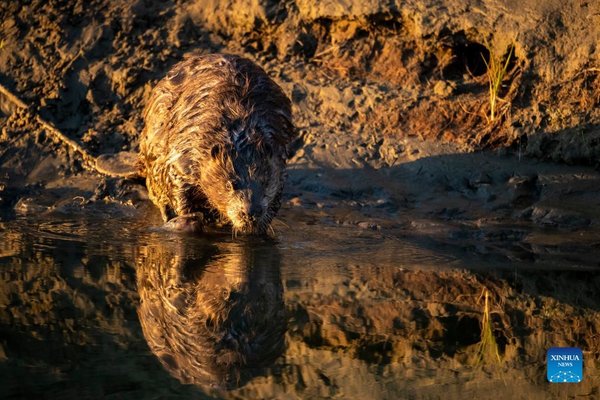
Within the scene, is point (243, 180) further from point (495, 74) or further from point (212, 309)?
point (495, 74)

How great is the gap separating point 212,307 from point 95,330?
27.1 inches

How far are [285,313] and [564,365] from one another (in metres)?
1.38

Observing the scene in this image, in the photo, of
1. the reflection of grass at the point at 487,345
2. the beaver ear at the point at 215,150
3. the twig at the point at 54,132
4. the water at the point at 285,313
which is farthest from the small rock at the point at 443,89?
the reflection of grass at the point at 487,345

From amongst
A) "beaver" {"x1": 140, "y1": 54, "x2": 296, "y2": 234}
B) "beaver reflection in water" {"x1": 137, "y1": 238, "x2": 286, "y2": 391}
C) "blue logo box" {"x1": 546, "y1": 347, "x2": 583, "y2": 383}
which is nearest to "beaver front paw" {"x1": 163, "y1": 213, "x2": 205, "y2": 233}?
"beaver" {"x1": 140, "y1": 54, "x2": 296, "y2": 234}

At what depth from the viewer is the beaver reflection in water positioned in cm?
423

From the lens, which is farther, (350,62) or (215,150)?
(350,62)

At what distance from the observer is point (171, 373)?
4.06m

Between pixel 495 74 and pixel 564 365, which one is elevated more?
pixel 495 74

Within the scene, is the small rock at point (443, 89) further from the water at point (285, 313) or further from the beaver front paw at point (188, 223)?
the beaver front paw at point (188, 223)

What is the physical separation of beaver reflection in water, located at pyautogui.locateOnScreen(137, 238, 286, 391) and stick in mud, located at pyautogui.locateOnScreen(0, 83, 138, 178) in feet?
4.36

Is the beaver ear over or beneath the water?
over

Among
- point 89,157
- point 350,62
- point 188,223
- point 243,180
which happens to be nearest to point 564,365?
point 243,180

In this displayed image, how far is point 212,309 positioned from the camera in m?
5.01

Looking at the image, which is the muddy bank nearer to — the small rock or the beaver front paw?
the small rock
